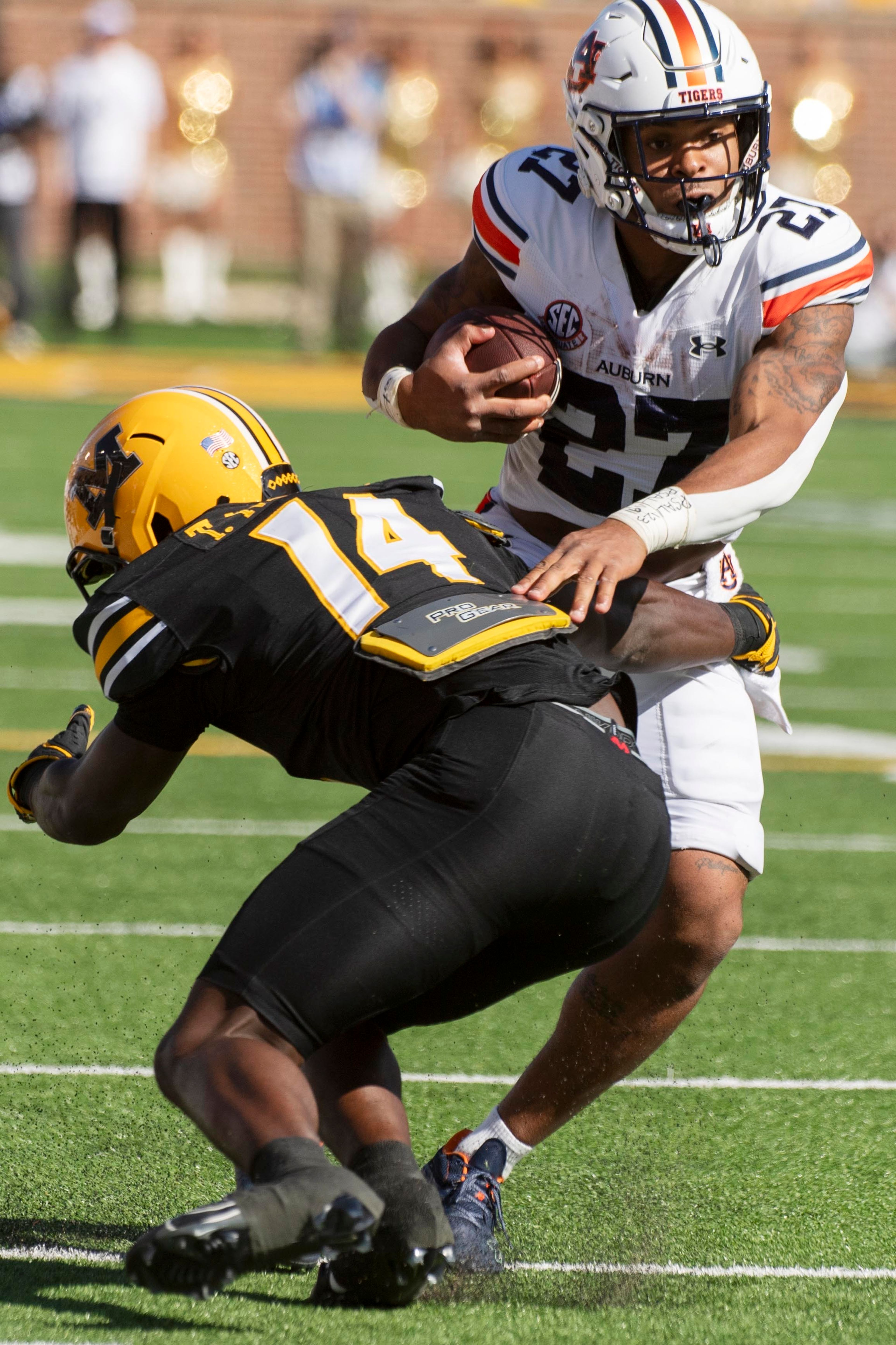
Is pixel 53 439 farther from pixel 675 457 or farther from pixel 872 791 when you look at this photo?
pixel 675 457

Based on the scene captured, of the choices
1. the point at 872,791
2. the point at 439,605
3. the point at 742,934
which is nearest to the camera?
the point at 439,605

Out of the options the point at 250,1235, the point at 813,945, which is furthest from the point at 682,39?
the point at 813,945

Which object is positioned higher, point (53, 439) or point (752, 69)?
point (752, 69)

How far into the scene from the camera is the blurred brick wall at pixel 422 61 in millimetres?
22234

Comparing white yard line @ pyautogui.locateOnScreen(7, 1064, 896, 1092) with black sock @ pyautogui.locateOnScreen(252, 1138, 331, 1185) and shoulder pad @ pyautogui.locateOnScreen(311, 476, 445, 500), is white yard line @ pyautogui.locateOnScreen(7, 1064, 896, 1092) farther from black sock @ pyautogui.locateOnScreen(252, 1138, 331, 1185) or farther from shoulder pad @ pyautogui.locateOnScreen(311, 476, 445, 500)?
black sock @ pyautogui.locateOnScreen(252, 1138, 331, 1185)

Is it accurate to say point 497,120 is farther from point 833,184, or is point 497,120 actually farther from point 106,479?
point 106,479

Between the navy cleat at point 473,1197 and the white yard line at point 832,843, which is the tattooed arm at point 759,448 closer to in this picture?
the navy cleat at point 473,1197

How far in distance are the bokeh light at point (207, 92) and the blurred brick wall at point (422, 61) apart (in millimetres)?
889

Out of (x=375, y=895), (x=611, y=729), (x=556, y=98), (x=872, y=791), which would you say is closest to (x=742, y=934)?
(x=872, y=791)

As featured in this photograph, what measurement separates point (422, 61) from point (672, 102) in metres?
20.1

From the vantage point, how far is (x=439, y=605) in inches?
98.0

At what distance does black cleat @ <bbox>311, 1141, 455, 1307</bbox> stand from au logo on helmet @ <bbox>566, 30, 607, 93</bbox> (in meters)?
1.81

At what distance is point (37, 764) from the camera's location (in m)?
3.05

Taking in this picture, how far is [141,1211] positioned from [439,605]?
3.91 ft
